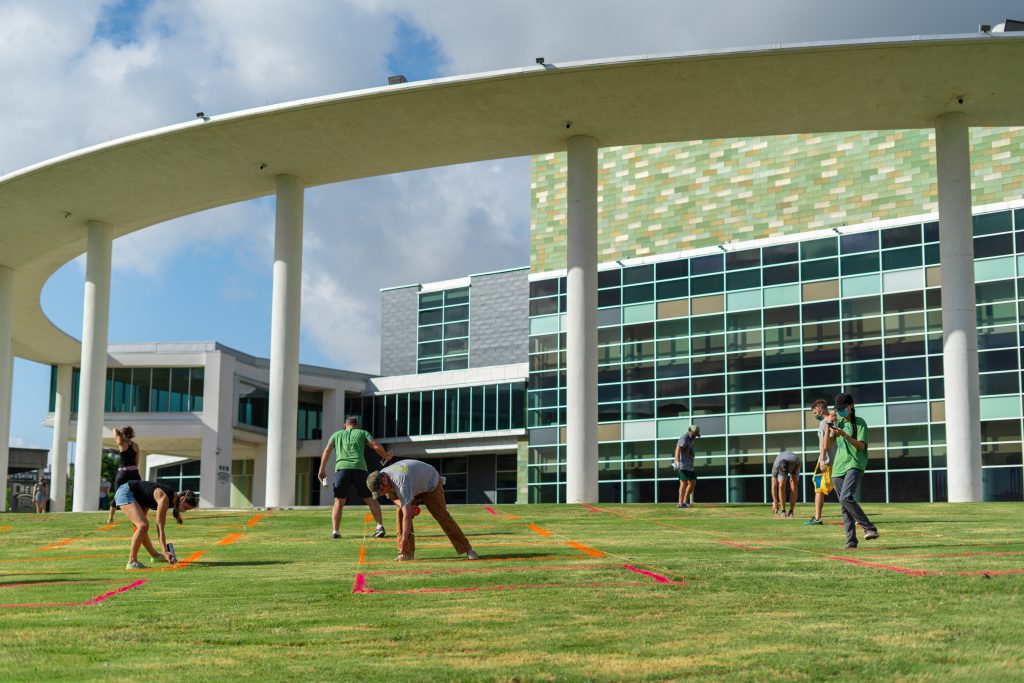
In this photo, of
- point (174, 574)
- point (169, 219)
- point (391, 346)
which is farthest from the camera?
point (391, 346)

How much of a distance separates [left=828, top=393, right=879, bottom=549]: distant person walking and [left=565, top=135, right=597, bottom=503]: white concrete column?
695 inches

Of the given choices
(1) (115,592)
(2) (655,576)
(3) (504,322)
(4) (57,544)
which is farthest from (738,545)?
(3) (504,322)

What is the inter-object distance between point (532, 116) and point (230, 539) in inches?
649

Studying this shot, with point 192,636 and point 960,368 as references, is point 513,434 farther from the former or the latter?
point 192,636

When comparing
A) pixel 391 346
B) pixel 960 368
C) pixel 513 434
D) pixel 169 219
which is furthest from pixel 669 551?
pixel 391 346

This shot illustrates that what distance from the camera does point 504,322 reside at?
6081 cm

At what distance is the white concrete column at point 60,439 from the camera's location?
53.8 meters

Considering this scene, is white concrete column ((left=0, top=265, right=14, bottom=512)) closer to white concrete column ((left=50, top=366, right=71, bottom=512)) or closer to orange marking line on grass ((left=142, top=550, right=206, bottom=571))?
white concrete column ((left=50, top=366, right=71, bottom=512))

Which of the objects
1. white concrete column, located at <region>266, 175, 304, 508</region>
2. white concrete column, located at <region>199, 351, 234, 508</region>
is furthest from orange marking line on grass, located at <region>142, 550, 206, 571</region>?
white concrete column, located at <region>199, 351, 234, 508</region>

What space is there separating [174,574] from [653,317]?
38049mm

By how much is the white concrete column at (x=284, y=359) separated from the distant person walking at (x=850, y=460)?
22836mm

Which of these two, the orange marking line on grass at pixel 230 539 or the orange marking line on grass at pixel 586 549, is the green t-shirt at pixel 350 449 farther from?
the orange marking line on grass at pixel 586 549

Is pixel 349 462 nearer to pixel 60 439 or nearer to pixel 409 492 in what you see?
pixel 409 492

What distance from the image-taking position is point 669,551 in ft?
45.1
